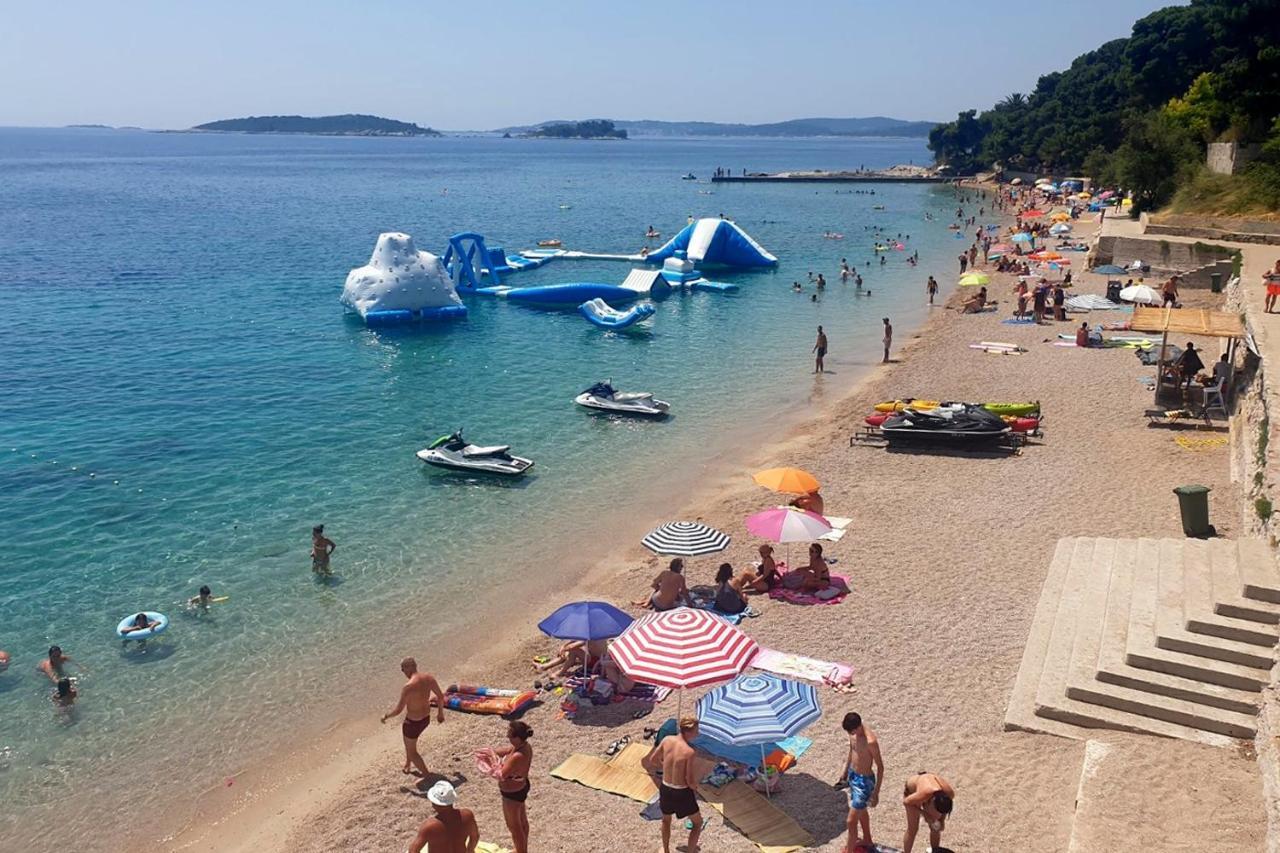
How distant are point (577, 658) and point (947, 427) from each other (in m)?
11.3

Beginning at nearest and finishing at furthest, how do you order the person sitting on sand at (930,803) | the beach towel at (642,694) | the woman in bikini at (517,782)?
the person sitting on sand at (930,803)
the woman in bikini at (517,782)
the beach towel at (642,694)

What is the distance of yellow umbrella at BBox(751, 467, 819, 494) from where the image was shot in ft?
53.3

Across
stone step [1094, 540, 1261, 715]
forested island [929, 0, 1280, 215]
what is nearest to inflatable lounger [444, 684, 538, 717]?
stone step [1094, 540, 1261, 715]

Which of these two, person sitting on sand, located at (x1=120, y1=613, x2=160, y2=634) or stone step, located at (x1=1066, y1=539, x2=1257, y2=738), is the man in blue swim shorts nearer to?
stone step, located at (x1=1066, y1=539, x2=1257, y2=738)

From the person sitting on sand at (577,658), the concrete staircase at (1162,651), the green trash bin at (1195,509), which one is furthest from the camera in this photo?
the green trash bin at (1195,509)

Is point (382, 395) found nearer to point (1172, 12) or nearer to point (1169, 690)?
point (1169, 690)

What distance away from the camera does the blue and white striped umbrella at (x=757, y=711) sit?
905cm

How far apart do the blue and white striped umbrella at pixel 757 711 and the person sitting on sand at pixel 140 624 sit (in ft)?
29.1

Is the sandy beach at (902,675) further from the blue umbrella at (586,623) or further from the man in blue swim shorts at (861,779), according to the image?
the blue umbrella at (586,623)

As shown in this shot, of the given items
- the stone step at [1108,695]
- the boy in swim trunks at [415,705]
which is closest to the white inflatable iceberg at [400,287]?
the boy in swim trunks at [415,705]

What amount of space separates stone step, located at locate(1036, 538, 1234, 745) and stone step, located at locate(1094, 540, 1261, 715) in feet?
0.53

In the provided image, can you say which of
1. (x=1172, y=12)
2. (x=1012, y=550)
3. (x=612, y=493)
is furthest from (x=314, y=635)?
(x=1172, y=12)

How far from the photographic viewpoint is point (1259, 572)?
10773mm

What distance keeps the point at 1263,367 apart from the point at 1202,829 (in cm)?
1304
